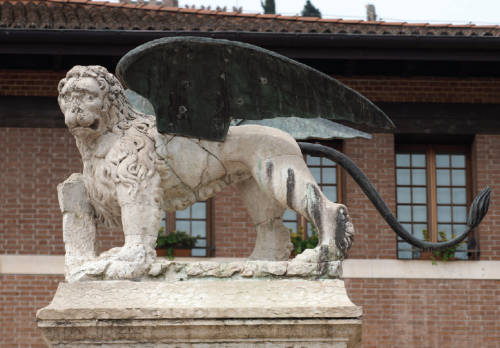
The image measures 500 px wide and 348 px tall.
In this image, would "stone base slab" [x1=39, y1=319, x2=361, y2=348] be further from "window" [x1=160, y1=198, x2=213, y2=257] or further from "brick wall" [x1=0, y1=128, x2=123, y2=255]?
"brick wall" [x1=0, y1=128, x2=123, y2=255]

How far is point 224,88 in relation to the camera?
5.40 metres

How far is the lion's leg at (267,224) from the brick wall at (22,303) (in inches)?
309

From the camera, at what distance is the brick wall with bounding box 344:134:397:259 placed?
13.4 m

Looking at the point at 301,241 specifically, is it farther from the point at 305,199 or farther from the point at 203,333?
the point at 203,333

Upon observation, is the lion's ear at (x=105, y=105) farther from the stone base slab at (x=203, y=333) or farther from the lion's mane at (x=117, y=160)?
the stone base slab at (x=203, y=333)

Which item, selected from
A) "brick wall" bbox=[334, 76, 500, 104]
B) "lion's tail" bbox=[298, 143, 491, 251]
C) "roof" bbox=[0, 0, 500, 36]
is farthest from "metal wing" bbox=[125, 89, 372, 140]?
"brick wall" bbox=[334, 76, 500, 104]

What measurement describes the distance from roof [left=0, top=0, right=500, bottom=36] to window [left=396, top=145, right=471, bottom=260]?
6.02 ft

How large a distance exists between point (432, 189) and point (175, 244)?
3936 millimetres

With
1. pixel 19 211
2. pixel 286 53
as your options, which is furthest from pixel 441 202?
pixel 19 211

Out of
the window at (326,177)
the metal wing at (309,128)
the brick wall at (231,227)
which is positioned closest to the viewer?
the metal wing at (309,128)

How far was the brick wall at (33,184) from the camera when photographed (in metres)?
13.2

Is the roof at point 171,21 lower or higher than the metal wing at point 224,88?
higher

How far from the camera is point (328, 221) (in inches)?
207

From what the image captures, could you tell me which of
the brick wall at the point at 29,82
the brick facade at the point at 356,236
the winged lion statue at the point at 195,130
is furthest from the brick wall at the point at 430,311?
the winged lion statue at the point at 195,130
